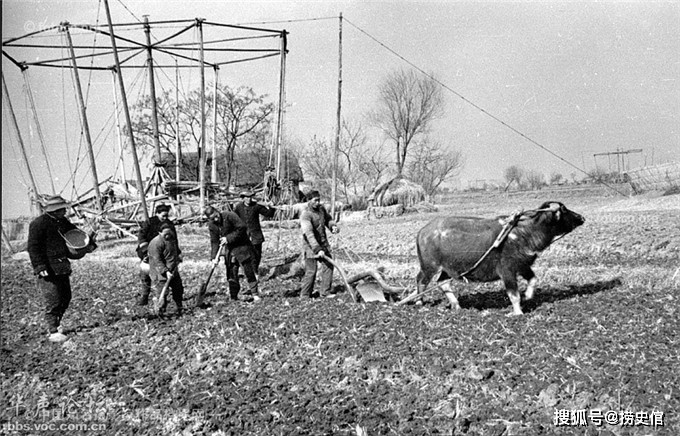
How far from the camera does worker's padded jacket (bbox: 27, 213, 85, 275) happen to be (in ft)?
26.9

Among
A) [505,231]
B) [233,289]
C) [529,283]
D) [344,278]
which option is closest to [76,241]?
[233,289]

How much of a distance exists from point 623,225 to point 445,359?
35.5ft

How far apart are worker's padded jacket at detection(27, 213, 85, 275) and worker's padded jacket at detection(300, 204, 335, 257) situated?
3461mm

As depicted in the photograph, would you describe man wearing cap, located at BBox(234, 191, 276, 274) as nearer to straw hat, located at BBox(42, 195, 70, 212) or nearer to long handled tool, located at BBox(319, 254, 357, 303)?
long handled tool, located at BBox(319, 254, 357, 303)

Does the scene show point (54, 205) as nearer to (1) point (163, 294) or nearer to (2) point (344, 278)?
(1) point (163, 294)

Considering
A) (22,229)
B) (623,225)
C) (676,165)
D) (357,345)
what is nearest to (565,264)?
(623,225)

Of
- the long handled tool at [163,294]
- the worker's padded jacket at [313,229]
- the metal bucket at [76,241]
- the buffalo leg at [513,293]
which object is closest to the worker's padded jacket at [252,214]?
the worker's padded jacket at [313,229]

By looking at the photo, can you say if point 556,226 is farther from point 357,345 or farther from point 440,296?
point 357,345

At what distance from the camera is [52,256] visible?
8.34 meters

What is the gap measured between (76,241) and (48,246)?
14.7 inches

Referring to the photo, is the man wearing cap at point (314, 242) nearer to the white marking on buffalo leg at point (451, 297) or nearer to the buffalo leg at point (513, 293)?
the white marking on buffalo leg at point (451, 297)

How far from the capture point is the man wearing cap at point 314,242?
997 cm

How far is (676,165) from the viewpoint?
25.4 metres

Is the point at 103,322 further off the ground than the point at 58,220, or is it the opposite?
the point at 58,220
